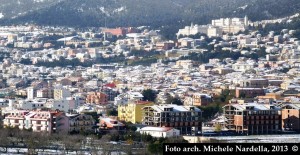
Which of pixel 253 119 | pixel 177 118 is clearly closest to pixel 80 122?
pixel 177 118

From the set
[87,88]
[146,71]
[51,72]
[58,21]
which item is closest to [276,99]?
[87,88]

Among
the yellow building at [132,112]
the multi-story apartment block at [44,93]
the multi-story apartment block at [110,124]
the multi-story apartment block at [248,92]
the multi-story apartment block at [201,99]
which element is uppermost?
the multi-story apartment block at [110,124]

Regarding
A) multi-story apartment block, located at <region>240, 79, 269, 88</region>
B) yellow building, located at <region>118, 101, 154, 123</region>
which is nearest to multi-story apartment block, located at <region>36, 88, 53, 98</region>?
multi-story apartment block, located at <region>240, 79, 269, 88</region>

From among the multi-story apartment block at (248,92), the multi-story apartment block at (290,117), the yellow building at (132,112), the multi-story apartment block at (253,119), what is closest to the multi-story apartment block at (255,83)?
the multi-story apartment block at (248,92)

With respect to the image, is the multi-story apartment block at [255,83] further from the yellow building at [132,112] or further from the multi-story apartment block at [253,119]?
the multi-story apartment block at [253,119]

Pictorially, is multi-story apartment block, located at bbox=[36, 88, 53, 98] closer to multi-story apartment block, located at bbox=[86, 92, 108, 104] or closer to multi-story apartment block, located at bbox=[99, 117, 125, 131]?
multi-story apartment block, located at bbox=[86, 92, 108, 104]

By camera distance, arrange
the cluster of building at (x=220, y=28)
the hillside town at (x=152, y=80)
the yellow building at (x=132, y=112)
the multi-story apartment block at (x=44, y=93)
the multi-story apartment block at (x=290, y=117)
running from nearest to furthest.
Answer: the hillside town at (x=152, y=80) < the multi-story apartment block at (x=290, y=117) < the yellow building at (x=132, y=112) < the multi-story apartment block at (x=44, y=93) < the cluster of building at (x=220, y=28)
